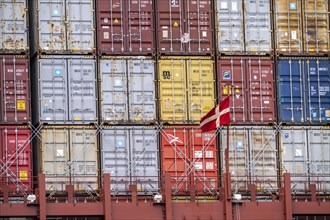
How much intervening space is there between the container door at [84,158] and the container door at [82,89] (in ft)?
2.09

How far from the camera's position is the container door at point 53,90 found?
206ft

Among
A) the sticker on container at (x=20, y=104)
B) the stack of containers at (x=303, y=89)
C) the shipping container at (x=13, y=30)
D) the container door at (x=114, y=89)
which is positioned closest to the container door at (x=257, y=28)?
the stack of containers at (x=303, y=89)

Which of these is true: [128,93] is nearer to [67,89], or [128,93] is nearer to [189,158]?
[67,89]

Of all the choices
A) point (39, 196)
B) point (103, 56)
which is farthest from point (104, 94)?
point (39, 196)

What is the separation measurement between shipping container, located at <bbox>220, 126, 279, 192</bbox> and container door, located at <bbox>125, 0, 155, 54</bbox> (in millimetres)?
4388

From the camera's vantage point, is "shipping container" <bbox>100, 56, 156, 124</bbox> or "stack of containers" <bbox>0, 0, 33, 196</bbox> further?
"shipping container" <bbox>100, 56, 156, 124</bbox>

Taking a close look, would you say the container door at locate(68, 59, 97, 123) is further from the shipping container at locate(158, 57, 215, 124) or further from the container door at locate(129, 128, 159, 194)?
the shipping container at locate(158, 57, 215, 124)

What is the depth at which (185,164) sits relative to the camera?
208 ft

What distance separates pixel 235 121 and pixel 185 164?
260 cm

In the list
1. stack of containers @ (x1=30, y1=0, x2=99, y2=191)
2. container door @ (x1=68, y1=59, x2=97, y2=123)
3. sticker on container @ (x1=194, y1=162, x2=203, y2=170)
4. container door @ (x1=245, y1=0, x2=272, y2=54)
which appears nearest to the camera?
stack of containers @ (x1=30, y1=0, x2=99, y2=191)

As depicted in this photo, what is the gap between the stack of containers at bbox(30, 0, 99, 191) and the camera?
62438 millimetres

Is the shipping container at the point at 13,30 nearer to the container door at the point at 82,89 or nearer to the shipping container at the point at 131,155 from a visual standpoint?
the container door at the point at 82,89

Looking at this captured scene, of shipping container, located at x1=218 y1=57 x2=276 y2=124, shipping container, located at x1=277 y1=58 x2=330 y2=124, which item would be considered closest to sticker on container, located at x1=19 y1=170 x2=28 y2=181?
shipping container, located at x1=218 y1=57 x2=276 y2=124

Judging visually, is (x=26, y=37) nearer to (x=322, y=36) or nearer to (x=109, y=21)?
(x=109, y=21)
